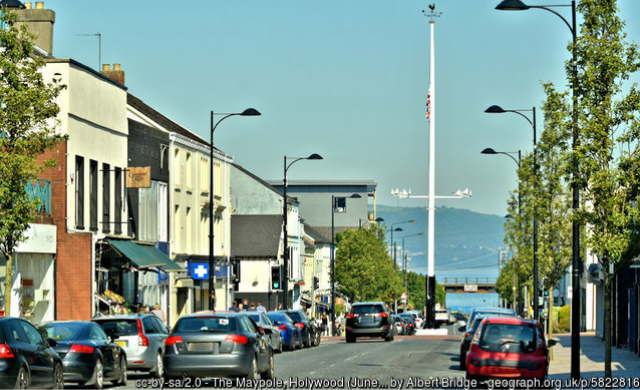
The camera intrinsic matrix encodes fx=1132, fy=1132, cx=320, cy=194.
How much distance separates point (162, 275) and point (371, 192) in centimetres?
13961

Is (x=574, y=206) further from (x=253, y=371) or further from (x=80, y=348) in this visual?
(x=80, y=348)

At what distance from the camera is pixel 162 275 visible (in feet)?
160

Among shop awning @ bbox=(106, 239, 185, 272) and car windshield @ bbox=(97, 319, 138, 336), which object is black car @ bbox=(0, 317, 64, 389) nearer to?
car windshield @ bbox=(97, 319, 138, 336)

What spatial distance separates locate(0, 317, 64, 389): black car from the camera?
54.4 ft

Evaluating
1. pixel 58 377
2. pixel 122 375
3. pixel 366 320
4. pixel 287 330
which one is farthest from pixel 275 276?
pixel 58 377

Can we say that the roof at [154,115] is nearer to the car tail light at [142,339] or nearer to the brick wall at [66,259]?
the brick wall at [66,259]

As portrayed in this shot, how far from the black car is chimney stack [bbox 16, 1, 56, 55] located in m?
25.8

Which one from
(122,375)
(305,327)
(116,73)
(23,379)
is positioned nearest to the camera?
(23,379)

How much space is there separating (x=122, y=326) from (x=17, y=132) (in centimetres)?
476

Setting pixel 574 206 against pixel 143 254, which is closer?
pixel 574 206

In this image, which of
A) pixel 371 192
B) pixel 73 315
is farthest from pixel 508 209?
pixel 371 192

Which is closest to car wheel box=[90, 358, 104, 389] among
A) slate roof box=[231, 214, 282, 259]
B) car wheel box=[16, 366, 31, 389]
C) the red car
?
car wheel box=[16, 366, 31, 389]

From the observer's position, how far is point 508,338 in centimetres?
2114

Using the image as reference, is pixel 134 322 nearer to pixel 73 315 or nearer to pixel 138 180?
pixel 73 315
